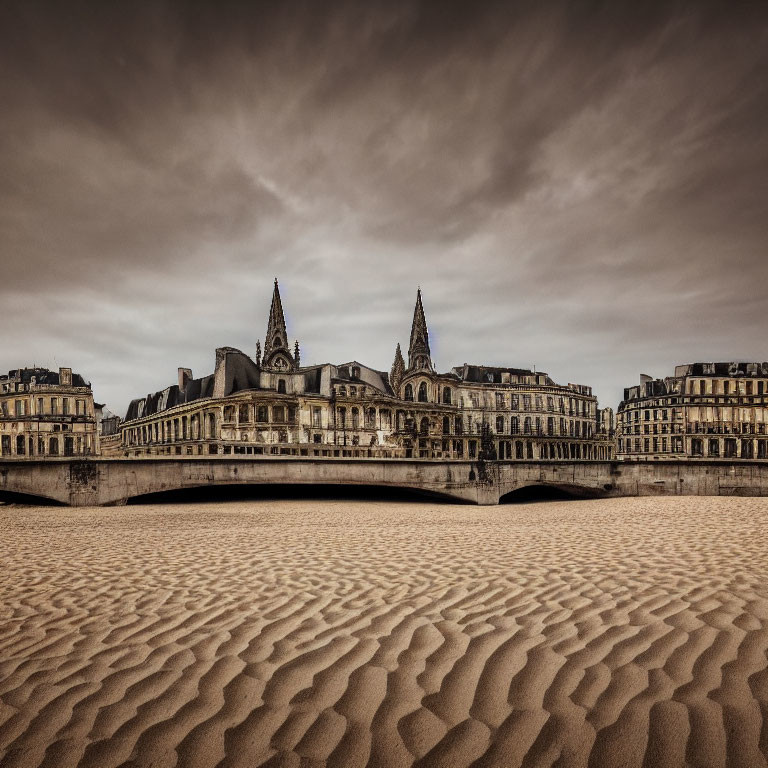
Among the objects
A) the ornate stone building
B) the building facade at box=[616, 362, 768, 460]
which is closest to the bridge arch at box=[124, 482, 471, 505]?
the ornate stone building

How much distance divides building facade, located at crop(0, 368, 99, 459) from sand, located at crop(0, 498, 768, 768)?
5905 centimetres

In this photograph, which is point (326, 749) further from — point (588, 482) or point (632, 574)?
point (588, 482)

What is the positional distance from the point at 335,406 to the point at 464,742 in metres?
61.1

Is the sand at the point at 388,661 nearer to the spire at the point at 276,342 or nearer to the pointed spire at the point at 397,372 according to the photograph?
the spire at the point at 276,342

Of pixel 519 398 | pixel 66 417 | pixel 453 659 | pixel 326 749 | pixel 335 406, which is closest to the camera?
pixel 326 749

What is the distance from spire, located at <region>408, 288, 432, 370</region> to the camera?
76.8 m

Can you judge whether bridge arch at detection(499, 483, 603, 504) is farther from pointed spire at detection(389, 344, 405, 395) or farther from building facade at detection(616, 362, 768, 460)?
building facade at detection(616, 362, 768, 460)

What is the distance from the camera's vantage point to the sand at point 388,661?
3.29m

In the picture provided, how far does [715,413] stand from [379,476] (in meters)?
71.9

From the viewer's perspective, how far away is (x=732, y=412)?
258 ft

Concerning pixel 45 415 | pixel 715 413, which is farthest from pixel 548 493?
pixel 715 413

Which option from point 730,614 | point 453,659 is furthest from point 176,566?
Answer: point 730,614

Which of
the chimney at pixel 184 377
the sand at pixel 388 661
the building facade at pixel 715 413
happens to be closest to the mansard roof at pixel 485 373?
the building facade at pixel 715 413

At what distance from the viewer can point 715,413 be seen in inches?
3105
